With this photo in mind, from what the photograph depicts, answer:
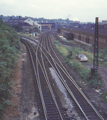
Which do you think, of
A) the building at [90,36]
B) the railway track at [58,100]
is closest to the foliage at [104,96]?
the railway track at [58,100]

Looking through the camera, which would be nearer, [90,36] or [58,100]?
[58,100]

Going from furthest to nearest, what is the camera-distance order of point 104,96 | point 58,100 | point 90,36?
point 90,36, point 104,96, point 58,100

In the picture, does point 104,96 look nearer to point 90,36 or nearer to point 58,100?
point 58,100

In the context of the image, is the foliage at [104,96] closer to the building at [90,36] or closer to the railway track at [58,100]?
the railway track at [58,100]

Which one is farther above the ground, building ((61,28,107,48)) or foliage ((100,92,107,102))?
building ((61,28,107,48))

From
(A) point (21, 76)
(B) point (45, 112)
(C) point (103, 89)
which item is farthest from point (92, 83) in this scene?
(A) point (21, 76)

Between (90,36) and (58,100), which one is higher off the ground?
(90,36)

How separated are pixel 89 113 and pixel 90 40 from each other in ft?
123

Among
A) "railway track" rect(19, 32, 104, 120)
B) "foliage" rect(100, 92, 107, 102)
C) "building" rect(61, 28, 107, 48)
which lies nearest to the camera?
"railway track" rect(19, 32, 104, 120)

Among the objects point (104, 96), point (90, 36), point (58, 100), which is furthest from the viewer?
point (90, 36)

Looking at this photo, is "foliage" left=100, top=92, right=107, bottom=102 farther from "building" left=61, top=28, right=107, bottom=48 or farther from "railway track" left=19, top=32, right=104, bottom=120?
"building" left=61, top=28, right=107, bottom=48

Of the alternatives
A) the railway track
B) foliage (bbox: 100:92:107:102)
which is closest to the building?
the railway track

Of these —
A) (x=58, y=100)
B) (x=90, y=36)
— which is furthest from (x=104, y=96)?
(x=90, y=36)

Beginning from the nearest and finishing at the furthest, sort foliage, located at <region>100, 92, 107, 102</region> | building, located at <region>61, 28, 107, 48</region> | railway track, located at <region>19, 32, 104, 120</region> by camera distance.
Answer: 1. railway track, located at <region>19, 32, 104, 120</region>
2. foliage, located at <region>100, 92, 107, 102</region>
3. building, located at <region>61, 28, 107, 48</region>
